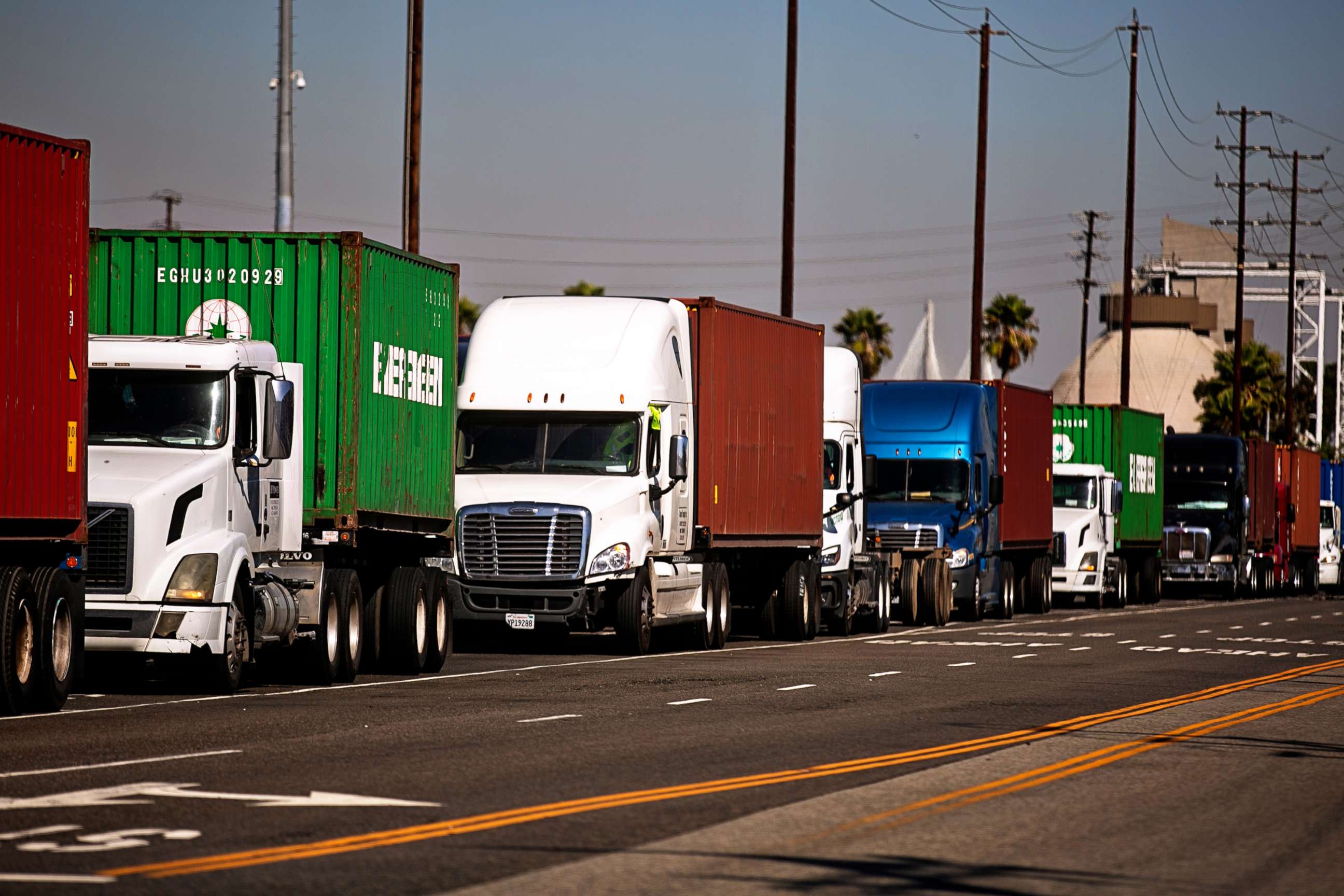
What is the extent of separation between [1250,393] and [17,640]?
100 metres

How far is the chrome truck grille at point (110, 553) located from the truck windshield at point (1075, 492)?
31120 mm

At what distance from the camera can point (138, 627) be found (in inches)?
672

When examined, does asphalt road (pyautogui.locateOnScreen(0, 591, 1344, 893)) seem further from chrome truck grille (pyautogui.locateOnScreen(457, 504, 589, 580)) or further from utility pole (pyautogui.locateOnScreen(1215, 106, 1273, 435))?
utility pole (pyautogui.locateOnScreen(1215, 106, 1273, 435))

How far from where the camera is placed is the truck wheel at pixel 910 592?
1382 inches

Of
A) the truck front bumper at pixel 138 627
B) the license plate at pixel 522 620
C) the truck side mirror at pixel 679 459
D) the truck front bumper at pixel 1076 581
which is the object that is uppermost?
the truck side mirror at pixel 679 459

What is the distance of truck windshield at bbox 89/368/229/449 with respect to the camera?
1773cm

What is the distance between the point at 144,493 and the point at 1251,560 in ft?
146

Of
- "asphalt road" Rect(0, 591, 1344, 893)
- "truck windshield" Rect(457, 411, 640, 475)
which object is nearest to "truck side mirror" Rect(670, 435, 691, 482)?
"truck windshield" Rect(457, 411, 640, 475)

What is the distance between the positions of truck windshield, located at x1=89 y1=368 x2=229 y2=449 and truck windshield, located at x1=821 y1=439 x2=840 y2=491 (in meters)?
15.7

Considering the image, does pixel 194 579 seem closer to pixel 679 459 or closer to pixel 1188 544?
pixel 679 459

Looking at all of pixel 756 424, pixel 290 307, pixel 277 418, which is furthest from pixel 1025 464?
pixel 277 418

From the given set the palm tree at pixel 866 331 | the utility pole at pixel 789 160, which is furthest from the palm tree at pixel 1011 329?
the utility pole at pixel 789 160

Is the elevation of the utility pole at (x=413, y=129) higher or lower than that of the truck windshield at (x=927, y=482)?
higher

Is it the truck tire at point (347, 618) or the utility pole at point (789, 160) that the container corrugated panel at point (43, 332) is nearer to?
the truck tire at point (347, 618)
